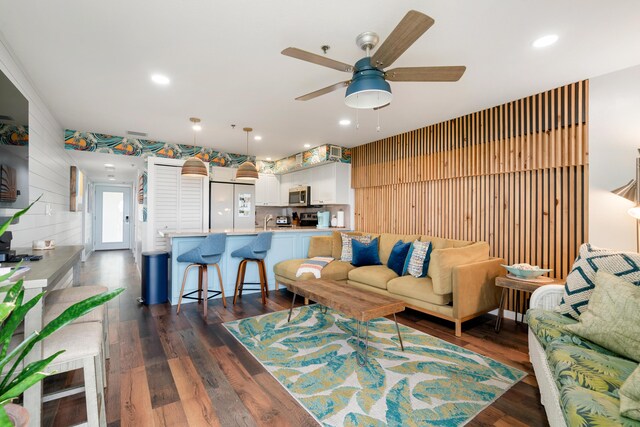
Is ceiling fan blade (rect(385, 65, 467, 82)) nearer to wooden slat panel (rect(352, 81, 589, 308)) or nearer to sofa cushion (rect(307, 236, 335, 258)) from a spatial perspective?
wooden slat panel (rect(352, 81, 589, 308))

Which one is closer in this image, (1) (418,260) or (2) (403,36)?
(2) (403,36)

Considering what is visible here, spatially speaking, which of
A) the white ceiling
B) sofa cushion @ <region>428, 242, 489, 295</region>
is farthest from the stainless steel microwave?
sofa cushion @ <region>428, 242, 489, 295</region>

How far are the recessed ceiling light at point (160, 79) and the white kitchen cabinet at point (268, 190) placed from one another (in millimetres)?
4187

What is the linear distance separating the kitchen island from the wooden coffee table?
160 cm

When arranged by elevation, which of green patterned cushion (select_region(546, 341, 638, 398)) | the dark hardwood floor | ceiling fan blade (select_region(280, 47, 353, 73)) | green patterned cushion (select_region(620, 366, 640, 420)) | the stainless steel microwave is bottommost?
the dark hardwood floor

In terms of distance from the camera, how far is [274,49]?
8.29 feet

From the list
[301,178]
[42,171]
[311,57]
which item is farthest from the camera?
[301,178]

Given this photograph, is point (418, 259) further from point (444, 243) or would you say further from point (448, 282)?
point (448, 282)

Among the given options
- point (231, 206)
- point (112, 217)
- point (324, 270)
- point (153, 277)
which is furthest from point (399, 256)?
point (112, 217)

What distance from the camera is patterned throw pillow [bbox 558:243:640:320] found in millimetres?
1994

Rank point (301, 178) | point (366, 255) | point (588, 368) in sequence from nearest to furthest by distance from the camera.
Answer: point (588, 368)
point (366, 255)
point (301, 178)

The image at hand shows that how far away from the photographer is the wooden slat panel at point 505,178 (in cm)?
320

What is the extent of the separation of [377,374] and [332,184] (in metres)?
4.06

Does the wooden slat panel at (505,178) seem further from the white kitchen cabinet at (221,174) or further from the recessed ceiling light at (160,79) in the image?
the recessed ceiling light at (160,79)
